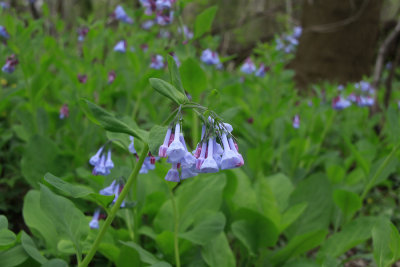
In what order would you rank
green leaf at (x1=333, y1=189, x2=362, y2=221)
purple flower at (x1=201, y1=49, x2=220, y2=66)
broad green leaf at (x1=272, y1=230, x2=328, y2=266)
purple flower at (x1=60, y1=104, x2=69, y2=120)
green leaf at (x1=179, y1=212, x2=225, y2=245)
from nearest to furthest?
green leaf at (x1=179, y1=212, x2=225, y2=245), broad green leaf at (x1=272, y1=230, x2=328, y2=266), green leaf at (x1=333, y1=189, x2=362, y2=221), purple flower at (x1=60, y1=104, x2=69, y2=120), purple flower at (x1=201, y1=49, x2=220, y2=66)

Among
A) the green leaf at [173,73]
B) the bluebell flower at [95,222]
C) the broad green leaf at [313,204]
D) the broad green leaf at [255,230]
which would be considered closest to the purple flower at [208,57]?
the broad green leaf at [313,204]

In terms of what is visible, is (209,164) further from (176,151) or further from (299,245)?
(299,245)

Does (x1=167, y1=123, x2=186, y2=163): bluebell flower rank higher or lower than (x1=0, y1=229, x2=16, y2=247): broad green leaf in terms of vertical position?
higher

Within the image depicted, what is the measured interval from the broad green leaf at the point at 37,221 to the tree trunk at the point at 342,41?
4.09 metres

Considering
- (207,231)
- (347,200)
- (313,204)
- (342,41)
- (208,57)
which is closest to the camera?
(207,231)

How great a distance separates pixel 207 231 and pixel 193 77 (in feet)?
1.97

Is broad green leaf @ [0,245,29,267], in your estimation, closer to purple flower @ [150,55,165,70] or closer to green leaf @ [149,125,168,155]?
green leaf @ [149,125,168,155]

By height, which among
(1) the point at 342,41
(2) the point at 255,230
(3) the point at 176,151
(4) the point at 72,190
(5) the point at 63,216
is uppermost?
(3) the point at 176,151

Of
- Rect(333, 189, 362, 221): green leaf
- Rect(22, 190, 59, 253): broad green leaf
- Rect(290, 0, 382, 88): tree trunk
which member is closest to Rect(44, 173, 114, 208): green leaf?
Rect(22, 190, 59, 253): broad green leaf

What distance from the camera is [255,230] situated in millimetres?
1406

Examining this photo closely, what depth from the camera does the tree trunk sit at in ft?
15.0

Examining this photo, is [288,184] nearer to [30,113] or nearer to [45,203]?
[45,203]

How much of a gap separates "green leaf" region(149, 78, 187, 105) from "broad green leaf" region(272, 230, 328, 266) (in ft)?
2.69

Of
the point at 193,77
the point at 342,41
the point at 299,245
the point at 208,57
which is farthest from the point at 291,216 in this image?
→ the point at 342,41
